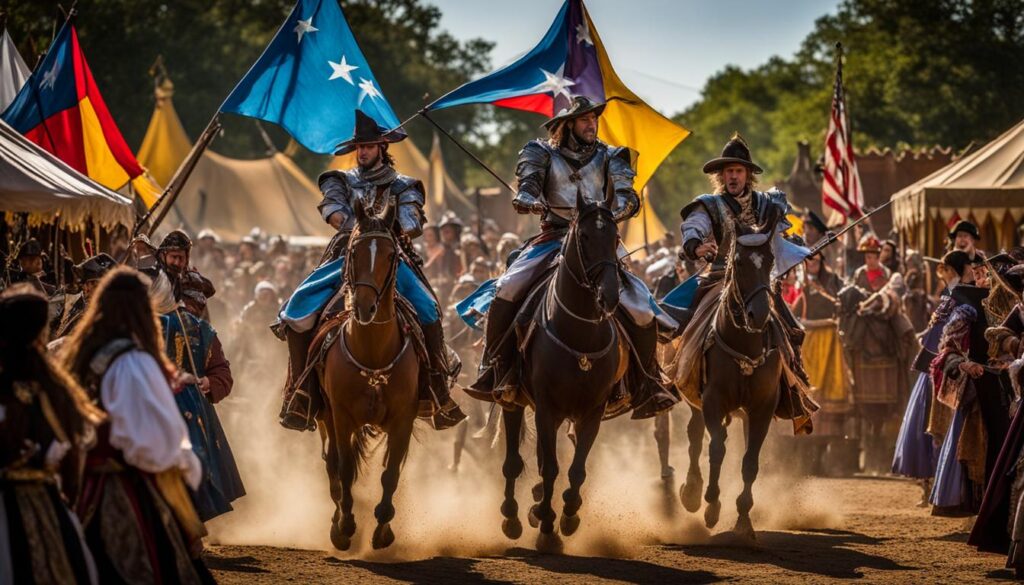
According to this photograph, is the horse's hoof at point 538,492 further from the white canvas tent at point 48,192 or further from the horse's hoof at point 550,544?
the white canvas tent at point 48,192

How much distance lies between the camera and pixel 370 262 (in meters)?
11.6

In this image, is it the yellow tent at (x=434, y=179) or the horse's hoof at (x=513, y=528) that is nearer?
the horse's hoof at (x=513, y=528)

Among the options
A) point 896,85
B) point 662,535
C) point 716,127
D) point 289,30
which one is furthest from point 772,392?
point 716,127

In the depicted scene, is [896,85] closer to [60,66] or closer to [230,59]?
[230,59]

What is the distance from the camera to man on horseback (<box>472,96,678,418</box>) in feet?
43.0

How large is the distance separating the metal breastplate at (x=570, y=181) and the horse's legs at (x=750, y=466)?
2.25 metres

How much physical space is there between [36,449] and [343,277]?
534cm

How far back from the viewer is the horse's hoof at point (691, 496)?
45.8 ft

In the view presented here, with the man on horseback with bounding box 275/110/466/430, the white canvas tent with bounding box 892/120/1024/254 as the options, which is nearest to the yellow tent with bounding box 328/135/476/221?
the white canvas tent with bounding box 892/120/1024/254

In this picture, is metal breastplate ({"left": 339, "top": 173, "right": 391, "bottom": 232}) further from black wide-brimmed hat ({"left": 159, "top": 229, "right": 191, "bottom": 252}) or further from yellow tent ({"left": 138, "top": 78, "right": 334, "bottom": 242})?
yellow tent ({"left": 138, "top": 78, "right": 334, "bottom": 242})

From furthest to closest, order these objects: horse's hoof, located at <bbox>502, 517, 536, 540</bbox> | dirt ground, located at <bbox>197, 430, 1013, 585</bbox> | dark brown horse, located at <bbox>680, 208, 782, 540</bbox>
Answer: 1. dark brown horse, located at <bbox>680, 208, 782, 540</bbox>
2. horse's hoof, located at <bbox>502, 517, 536, 540</bbox>
3. dirt ground, located at <bbox>197, 430, 1013, 585</bbox>

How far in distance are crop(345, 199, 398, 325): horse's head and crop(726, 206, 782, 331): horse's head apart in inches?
109

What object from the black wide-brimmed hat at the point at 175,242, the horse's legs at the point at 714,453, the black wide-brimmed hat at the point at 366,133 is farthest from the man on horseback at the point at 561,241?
the black wide-brimmed hat at the point at 175,242

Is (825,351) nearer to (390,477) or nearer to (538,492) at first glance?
(538,492)
